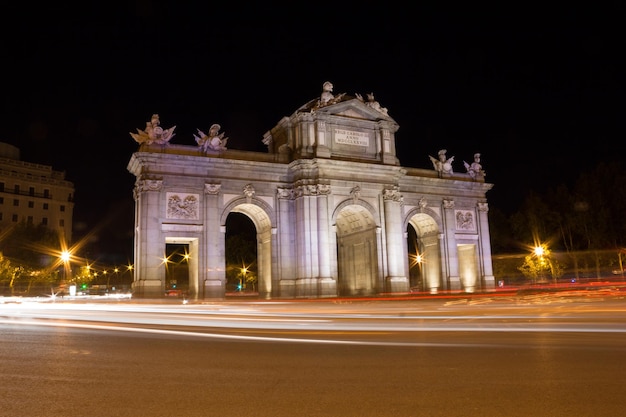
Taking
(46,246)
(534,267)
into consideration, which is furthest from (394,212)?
(46,246)

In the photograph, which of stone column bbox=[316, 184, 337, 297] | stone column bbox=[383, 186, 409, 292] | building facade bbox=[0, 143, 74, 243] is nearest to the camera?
stone column bbox=[316, 184, 337, 297]

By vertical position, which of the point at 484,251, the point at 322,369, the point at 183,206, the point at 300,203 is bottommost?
the point at 322,369

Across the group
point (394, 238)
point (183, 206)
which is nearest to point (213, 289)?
point (183, 206)

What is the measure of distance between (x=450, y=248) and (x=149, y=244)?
93.0 feet

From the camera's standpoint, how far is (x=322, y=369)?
867 centimetres

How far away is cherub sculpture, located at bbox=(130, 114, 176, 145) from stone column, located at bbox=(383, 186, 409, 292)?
18656mm

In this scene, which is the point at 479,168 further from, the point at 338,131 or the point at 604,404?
the point at 604,404

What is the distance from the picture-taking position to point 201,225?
41281 millimetres

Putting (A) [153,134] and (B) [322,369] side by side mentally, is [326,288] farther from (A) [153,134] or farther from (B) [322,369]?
(B) [322,369]

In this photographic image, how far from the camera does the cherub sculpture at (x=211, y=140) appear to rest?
42344 mm

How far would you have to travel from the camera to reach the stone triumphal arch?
4038 cm

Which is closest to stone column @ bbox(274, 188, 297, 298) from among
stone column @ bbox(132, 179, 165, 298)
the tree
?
stone column @ bbox(132, 179, 165, 298)

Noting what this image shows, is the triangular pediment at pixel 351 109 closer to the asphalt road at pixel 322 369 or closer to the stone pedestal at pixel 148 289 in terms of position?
the stone pedestal at pixel 148 289

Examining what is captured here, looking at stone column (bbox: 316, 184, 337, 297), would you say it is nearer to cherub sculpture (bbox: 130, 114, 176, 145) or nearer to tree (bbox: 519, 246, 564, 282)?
cherub sculpture (bbox: 130, 114, 176, 145)
